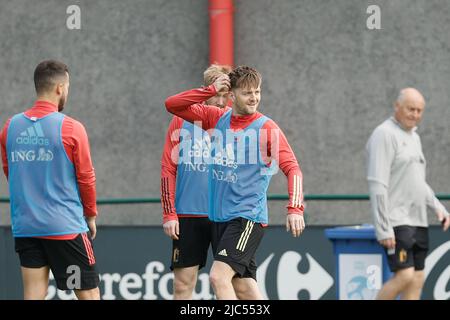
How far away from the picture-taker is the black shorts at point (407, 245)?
8.50 meters

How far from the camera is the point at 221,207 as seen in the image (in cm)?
766

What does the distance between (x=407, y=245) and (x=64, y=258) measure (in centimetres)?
285

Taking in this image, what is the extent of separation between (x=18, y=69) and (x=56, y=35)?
65 cm

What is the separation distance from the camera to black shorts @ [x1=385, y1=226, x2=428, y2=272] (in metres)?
8.50

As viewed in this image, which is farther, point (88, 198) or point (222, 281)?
point (222, 281)

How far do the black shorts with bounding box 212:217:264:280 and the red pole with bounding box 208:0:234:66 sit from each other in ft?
19.1

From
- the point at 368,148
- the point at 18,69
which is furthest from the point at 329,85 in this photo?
the point at 368,148

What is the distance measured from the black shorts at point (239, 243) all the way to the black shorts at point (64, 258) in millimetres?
915

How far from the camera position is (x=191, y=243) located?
838 centimetres

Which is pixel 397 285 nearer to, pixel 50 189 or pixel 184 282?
pixel 184 282

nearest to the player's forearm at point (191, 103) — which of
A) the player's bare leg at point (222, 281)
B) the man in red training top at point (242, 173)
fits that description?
the man in red training top at point (242, 173)

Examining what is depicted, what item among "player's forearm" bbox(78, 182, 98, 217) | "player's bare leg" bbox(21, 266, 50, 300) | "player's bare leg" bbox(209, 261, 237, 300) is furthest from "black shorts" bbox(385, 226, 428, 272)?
"player's bare leg" bbox(21, 266, 50, 300)

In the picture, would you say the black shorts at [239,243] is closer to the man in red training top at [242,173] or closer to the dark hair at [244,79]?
the man in red training top at [242,173]

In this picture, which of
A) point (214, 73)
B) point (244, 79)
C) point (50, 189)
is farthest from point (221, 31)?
point (50, 189)
